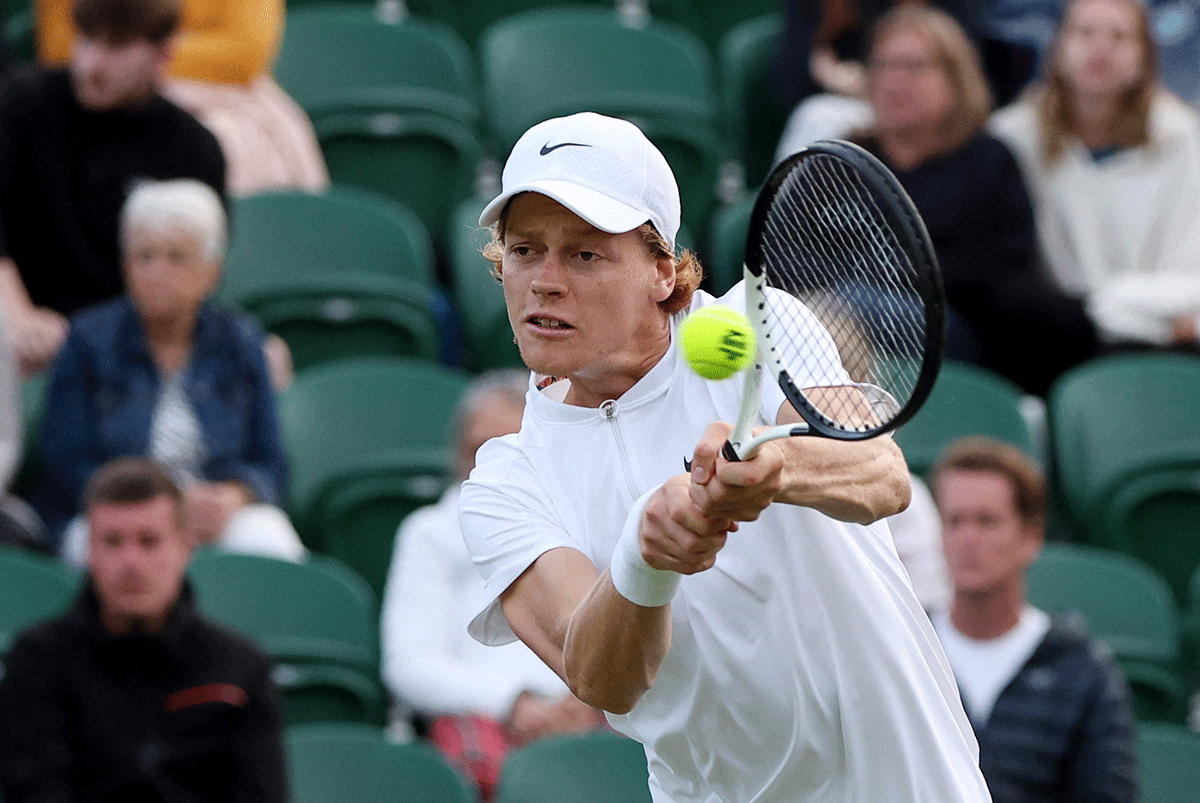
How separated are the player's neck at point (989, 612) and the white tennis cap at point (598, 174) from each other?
7.70 feet

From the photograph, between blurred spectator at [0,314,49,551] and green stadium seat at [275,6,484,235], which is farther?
green stadium seat at [275,6,484,235]

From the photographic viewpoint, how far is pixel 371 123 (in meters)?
6.62

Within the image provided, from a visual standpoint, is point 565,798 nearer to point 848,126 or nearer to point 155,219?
point 155,219

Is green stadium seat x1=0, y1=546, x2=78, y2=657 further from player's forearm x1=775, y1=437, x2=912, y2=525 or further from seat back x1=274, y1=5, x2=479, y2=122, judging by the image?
player's forearm x1=775, y1=437, x2=912, y2=525

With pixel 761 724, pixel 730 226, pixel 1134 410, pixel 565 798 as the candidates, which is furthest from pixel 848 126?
pixel 761 724

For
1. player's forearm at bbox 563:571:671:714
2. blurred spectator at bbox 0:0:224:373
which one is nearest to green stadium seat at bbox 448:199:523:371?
blurred spectator at bbox 0:0:224:373

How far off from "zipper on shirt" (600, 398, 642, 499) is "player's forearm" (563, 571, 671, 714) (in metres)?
0.22

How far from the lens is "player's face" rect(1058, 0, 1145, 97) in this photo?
6.23m

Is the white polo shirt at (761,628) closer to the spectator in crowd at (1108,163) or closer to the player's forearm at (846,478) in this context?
the player's forearm at (846,478)

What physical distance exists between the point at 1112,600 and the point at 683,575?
3.05m

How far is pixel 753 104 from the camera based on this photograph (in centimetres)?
720

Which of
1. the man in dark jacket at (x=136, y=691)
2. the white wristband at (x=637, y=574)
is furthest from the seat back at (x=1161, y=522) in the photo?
the white wristband at (x=637, y=574)

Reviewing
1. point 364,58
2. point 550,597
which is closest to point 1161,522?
point 364,58

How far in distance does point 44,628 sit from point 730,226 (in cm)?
271
